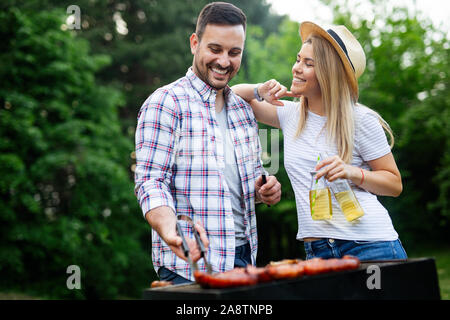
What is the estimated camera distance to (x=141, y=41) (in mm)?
19047

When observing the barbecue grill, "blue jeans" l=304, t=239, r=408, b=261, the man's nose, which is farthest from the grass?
the man's nose

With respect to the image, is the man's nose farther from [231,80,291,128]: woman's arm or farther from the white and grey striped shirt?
the white and grey striped shirt

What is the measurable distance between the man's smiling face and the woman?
41 cm

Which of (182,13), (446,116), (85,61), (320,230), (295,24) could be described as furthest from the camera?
(295,24)

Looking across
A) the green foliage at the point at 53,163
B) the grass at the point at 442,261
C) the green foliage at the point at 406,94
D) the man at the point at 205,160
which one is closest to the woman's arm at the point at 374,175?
the man at the point at 205,160

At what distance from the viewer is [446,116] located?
14688 mm

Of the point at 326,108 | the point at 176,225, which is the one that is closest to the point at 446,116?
the point at 326,108

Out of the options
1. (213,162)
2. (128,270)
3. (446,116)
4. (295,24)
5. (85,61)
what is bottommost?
(128,270)

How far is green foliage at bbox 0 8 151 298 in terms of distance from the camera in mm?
11203

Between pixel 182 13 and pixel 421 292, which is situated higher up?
pixel 182 13

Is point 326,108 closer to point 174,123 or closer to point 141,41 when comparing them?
point 174,123
